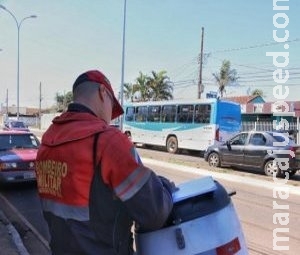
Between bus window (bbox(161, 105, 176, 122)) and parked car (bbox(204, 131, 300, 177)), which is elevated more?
bus window (bbox(161, 105, 176, 122))

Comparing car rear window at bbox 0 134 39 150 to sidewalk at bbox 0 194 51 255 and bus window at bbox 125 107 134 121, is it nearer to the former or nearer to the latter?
sidewalk at bbox 0 194 51 255

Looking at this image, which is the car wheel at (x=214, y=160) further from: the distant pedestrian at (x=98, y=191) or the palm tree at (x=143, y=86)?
the palm tree at (x=143, y=86)

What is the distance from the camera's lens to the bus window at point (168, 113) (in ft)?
87.4

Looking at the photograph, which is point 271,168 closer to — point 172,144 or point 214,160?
point 214,160

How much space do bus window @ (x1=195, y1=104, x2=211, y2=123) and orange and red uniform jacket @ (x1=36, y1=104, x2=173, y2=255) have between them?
71.5ft

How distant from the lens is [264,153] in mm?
16078

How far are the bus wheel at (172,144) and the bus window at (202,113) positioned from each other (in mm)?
2349

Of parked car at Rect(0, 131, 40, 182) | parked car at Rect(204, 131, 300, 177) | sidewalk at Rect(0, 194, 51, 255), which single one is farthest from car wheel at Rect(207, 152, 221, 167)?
sidewalk at Rect(0, 194, 51, 255)

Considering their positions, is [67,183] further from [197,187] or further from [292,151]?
[292,151]

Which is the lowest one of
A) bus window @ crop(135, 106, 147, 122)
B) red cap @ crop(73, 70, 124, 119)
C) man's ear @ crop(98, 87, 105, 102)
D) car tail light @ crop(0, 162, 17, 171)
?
car tail light @ crop(0, 162, 17, 171)

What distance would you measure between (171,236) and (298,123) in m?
29.7

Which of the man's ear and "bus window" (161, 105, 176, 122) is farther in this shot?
"bus window" (161, 105, 176, 122)

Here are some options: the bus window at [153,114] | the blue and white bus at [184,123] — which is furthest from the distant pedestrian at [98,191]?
the bus window at [153,114]

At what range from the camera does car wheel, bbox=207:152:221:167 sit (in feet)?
60.2
